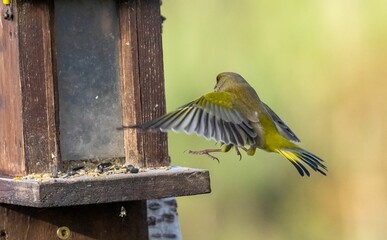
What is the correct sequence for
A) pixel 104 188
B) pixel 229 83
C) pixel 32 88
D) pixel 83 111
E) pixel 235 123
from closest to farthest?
pixel 104 188 < pixel 32 88 < pixel 83 111 < pixel 235 123 < pixel 229 83

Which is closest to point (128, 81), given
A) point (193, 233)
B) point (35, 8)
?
point (35, 8)

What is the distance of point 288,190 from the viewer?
8.47 m

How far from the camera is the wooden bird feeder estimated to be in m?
4.61

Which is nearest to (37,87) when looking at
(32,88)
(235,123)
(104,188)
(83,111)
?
(32,88)

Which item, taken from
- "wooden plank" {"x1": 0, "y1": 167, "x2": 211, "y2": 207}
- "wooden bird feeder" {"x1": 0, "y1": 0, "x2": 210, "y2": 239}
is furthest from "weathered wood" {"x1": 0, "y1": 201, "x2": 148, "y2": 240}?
"wooden plank" {"x1": 0, "y1": 167, "x2": 211, "y2": 207}

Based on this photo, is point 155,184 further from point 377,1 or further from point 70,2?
point 377,1

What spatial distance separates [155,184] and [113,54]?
67cm

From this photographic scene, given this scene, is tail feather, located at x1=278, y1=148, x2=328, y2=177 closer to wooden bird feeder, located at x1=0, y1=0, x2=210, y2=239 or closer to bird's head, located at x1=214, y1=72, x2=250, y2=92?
bird's head, located at x1=214, y1=72, x2=250, y2=92

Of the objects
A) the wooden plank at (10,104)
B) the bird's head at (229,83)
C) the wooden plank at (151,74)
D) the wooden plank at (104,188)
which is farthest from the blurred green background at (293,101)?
the wooden plank at (104,188)

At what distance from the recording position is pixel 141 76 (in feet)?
15.9

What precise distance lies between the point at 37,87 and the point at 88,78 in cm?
28

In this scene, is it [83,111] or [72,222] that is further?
[83,111]

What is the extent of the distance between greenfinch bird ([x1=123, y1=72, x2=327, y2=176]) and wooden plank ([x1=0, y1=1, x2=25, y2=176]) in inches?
19.5

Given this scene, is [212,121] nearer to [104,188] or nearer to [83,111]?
[83,111]
